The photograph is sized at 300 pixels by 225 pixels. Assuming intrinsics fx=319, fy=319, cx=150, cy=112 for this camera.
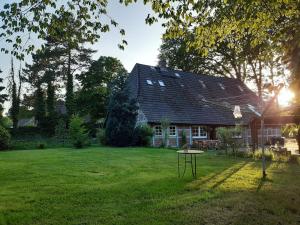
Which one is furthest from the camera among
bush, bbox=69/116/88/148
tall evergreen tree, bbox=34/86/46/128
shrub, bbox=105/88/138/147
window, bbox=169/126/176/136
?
tall evergreen tree, bbox=34/86/46/128

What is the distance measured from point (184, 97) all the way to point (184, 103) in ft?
3.71

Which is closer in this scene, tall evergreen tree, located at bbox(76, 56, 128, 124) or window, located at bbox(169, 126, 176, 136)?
window, located at bbox(169, 126, 176, 136)

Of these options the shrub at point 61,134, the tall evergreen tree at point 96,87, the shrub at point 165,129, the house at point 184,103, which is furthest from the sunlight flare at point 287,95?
the tall evergreen tree at point 96,87

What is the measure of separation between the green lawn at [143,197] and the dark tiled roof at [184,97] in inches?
656

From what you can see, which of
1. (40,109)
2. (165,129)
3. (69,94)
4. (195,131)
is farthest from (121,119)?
(40,109)

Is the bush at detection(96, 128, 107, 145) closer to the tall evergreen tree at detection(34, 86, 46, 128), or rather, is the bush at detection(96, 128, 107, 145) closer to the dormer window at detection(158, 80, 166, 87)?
the dormer window at detection(158, 80, 166, 87)

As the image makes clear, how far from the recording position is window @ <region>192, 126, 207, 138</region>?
2991 centimetres

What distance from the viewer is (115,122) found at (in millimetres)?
25625

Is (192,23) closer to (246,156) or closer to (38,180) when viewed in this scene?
(38,180)

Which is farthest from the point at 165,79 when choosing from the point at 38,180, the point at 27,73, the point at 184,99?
the point at 38,180

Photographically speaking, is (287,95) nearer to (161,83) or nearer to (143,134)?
(143,134)

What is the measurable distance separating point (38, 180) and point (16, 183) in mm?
640

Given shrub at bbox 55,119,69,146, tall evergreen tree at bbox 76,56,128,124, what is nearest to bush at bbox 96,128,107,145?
shrub at bbox 55,119,69,146

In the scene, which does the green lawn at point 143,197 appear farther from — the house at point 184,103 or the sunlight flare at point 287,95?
the house at point 184,103
